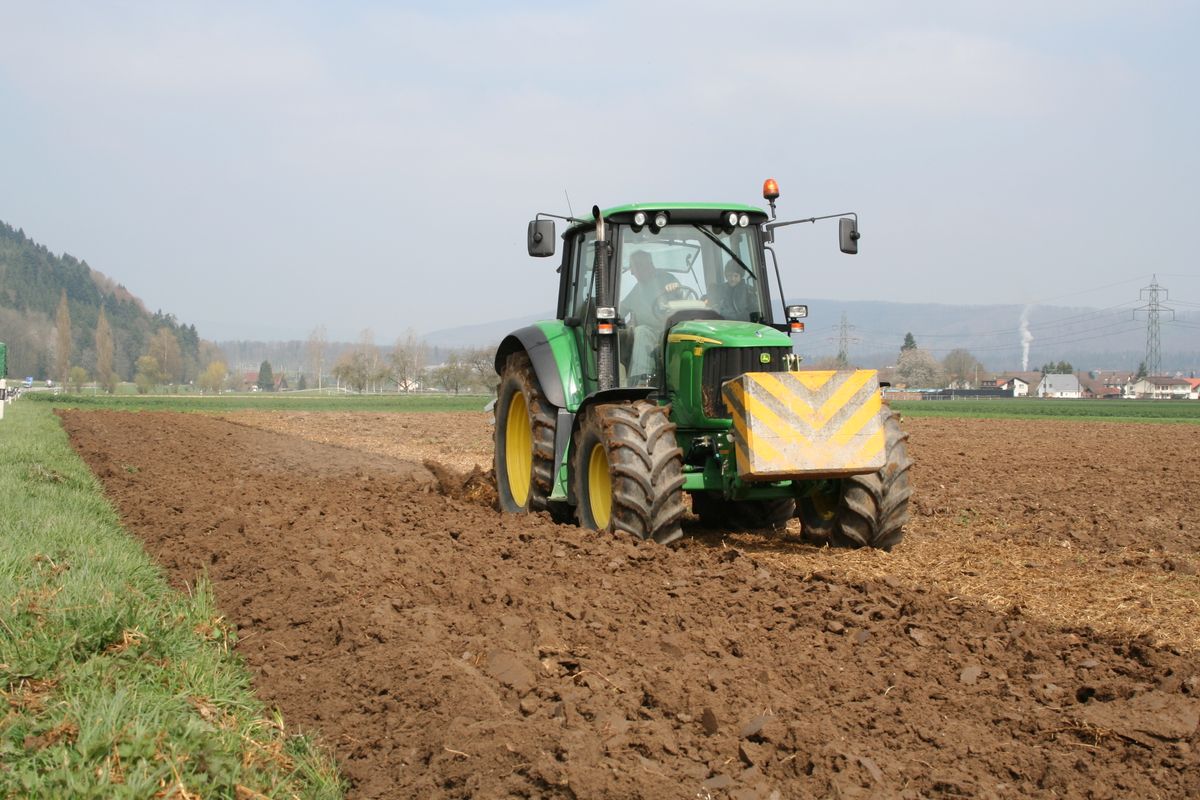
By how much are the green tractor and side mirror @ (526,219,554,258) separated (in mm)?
10

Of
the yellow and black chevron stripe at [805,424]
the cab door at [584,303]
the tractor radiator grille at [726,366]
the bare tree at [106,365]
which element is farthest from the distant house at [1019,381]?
the yellow and black chevron stripe at [805,424]

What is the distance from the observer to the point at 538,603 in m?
5.94

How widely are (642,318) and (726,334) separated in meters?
0.79

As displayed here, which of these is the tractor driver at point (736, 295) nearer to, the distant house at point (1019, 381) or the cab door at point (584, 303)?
the cab door at point (584, 303)

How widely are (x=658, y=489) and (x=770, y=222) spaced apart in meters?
2.41

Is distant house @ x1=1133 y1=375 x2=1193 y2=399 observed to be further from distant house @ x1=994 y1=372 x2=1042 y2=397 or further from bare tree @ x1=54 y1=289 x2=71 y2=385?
bare tree @ x1=54 y1=289 x2=71 y2=385

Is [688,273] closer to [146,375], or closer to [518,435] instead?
[518,435]

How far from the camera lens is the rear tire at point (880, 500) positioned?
26.1 ft

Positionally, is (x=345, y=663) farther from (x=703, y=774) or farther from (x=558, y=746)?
(x=703, y=774)

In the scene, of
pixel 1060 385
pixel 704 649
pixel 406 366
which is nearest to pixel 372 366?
pixel 406 366

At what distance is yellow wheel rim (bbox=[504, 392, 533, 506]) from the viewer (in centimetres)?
1020

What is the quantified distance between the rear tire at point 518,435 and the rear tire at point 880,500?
7.86ft

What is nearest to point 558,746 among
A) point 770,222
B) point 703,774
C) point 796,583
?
point 703,774

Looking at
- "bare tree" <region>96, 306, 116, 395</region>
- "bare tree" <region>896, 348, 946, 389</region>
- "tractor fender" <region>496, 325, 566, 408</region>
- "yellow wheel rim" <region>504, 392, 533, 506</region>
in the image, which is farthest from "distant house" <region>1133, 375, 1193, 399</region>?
"tractor fender" <region>496, 325, 566, 408</region>
